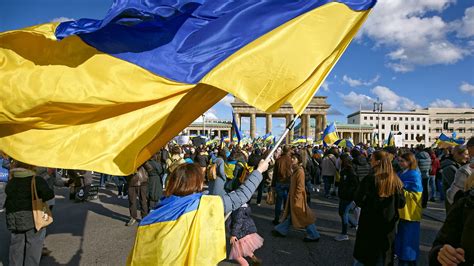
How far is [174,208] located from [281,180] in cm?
602

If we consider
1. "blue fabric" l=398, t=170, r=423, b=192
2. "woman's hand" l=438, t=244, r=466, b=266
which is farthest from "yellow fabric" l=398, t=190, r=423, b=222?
"woman's hand" l=438, t=244, r=466, b=266

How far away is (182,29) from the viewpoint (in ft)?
9.94

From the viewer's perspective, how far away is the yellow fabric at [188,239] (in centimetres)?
234

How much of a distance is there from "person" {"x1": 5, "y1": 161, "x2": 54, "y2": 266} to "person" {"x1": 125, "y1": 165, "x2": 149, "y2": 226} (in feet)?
12.0

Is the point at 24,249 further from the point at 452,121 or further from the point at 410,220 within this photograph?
the point at 452,121

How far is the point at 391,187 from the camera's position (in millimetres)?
4129

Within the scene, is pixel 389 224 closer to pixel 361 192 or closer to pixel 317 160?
pixel 361 192

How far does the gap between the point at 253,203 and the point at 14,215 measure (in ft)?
25.4

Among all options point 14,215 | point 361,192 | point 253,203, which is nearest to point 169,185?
point 361,192

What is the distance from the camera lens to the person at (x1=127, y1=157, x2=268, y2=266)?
234 centimetres

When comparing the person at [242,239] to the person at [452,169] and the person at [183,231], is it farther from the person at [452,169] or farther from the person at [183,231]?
the person at [452,169]

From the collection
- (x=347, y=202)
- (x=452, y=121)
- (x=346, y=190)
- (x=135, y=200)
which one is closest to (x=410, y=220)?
(x=346, y=190)

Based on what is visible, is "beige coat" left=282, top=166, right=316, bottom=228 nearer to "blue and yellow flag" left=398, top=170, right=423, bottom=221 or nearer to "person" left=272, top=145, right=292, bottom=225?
"person" left=272, top=145, right=292, bottom=225

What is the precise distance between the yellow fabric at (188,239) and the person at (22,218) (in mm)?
2832
